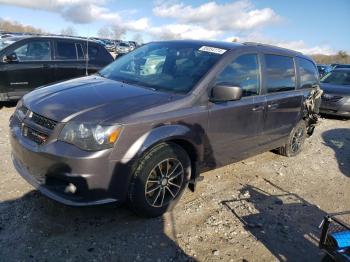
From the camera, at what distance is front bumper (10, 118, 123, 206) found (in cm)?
321

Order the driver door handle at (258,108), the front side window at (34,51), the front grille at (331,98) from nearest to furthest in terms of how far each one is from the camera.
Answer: the driver door handle at (258,108) < the front side window at (34,51) < the front grille at (331,98)

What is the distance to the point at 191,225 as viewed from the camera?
3828mm

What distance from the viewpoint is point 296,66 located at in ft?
19.4

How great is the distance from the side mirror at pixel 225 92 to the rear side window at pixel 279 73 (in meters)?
1.27

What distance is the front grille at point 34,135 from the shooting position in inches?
135

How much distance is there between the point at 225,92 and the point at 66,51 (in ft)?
20.5

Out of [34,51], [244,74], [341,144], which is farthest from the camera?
[34,51]

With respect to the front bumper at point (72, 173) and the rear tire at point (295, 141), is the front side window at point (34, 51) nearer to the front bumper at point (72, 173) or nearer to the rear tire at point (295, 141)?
the front bumper at point (72, 173)

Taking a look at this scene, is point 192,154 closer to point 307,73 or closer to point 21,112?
point 21,112

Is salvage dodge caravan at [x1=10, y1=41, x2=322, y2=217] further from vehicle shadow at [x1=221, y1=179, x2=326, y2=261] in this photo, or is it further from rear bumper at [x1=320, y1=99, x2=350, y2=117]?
rear bumper at [x1=320, y1=99, x2=350, y2=117]

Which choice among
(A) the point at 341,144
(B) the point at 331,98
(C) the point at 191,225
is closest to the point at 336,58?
(B) the point at 331,98

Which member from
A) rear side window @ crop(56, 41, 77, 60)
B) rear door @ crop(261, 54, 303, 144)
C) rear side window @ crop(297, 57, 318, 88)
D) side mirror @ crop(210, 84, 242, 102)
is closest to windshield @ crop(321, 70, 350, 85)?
rear side window @ crop(297, 57, 318, 88)

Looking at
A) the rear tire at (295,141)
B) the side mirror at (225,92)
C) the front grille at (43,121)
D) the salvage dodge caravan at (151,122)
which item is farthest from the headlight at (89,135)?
the rear tire at (295,141)

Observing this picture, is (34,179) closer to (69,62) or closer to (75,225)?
(75,225)
